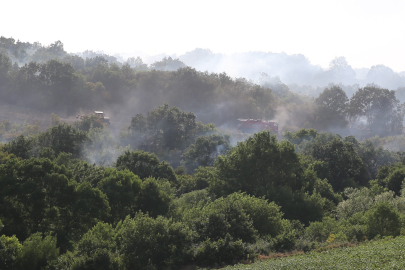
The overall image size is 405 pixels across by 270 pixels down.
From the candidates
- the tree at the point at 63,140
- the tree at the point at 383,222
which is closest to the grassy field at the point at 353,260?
the tree at the point at 383,222

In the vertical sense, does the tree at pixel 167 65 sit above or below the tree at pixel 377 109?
above

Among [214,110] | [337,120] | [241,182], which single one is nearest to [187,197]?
[241,182]

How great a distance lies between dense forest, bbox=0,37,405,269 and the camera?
23.0 metres

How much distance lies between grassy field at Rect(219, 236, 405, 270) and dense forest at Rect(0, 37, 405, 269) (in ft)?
10.9

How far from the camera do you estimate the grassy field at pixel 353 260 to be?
1873 centimetres

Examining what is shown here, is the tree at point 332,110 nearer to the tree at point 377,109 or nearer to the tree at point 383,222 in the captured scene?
the tree at point 377,109

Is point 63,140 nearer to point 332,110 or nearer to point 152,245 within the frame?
point 152,245

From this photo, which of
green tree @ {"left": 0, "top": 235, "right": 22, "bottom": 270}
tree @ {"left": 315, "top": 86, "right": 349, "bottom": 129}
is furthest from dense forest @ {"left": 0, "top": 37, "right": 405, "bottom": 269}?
tree @ {"left": 315, "top": 86, "right": 349, "bottom": 129}

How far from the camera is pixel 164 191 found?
36.8m

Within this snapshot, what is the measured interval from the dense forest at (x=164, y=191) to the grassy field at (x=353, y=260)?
3.33 metres

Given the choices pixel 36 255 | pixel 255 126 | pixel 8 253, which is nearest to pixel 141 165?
pixel 36 255

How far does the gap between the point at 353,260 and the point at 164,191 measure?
20734 millimetres

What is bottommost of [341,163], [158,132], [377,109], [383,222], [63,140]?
[341,163]

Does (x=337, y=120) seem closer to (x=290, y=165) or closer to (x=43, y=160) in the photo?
(x=290, y=165)
